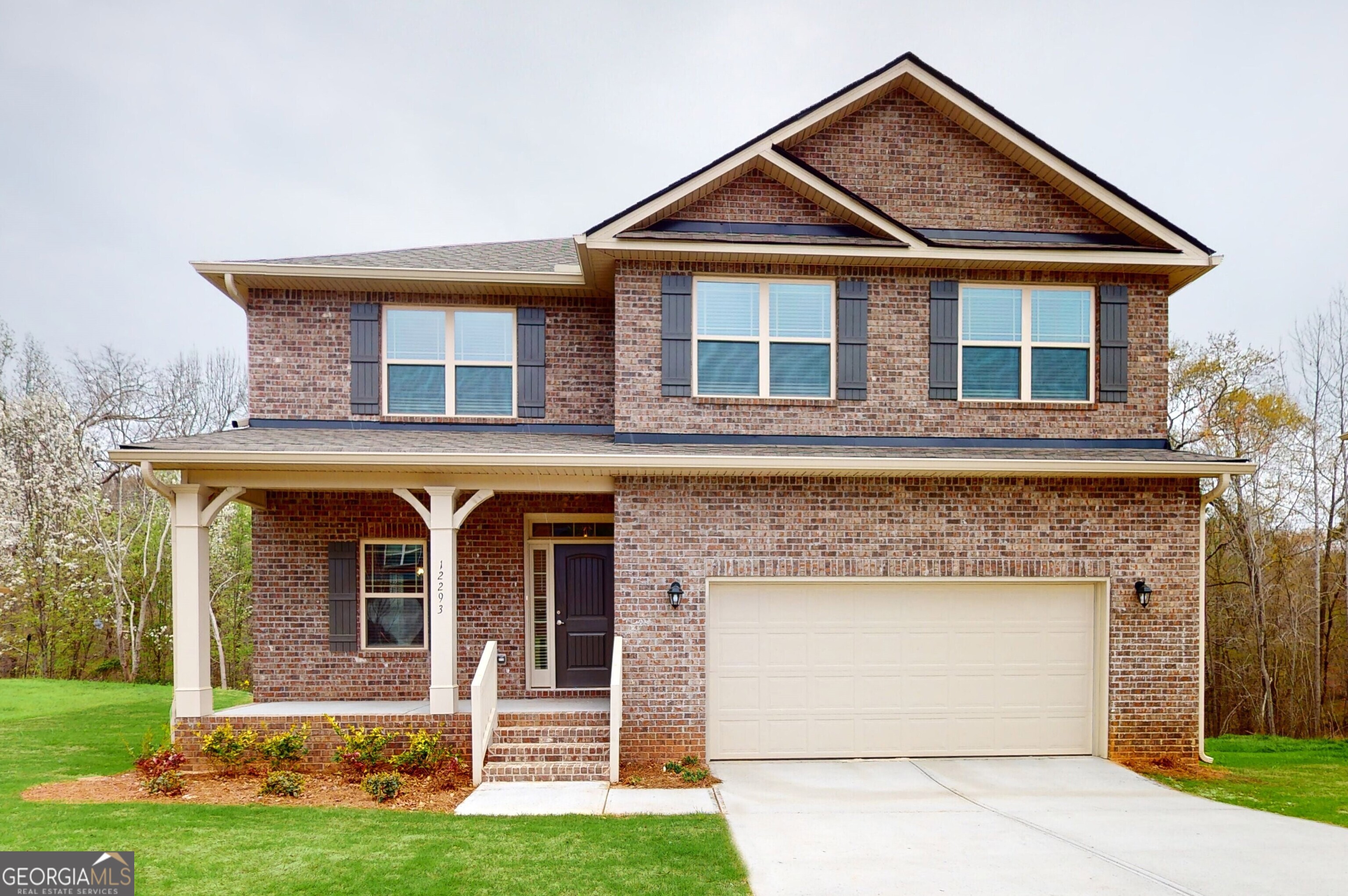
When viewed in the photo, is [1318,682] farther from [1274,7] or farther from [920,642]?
[1274,7]

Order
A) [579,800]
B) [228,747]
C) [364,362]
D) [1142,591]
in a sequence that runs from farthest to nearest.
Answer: [364,362], [1142,591], [228,747], [579,800]

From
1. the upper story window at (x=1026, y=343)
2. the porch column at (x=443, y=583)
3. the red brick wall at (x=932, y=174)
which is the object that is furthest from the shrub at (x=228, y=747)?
the red brick wall at (x=932, y=174)

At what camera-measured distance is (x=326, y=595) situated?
374 inches

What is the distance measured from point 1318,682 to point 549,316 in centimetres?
1730

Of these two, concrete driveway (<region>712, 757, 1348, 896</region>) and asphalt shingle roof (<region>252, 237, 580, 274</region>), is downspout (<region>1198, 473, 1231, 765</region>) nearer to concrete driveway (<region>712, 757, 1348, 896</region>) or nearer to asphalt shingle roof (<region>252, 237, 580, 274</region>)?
concrete driveway (<region>712, 757, 1348, 896</region>)

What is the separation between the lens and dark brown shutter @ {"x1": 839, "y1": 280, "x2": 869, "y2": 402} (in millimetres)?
8914

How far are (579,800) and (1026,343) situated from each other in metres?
7.19

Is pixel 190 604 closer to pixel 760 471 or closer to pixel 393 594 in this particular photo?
pixel 393 594

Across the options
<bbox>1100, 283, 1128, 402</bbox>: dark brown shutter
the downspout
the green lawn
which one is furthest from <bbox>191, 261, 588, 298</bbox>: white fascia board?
the green lawn

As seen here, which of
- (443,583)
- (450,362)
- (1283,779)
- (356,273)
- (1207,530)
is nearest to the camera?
(443,583)

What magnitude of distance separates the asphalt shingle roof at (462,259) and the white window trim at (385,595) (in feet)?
11.4

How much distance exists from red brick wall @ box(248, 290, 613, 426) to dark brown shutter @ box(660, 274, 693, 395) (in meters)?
1.45

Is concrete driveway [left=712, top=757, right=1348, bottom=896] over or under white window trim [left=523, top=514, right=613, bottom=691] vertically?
under

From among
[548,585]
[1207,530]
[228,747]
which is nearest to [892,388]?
[548,585]
